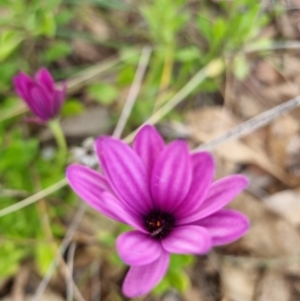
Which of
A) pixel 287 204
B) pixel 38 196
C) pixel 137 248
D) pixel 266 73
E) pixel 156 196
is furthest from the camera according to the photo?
pixel 266 73

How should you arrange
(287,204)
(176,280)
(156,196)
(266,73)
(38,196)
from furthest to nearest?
(266,73)
(287,204)
(38,196)
(176,280)
(156,196)

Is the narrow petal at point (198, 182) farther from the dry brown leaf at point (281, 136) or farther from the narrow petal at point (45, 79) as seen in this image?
the dry brown leaf at point (281, 136)

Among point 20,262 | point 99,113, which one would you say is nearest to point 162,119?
point 99,113

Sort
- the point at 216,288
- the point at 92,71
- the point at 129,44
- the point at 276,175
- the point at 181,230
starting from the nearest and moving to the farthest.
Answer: the point at 181,230
the point at 216,288
the point at 276,175
the point at 92,71
the point at 129,44

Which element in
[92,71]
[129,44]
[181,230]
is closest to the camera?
[181,230]

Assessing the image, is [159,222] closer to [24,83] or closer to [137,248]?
[137,248]

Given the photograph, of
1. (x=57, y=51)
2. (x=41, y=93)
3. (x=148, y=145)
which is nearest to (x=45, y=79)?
(x=41, y=93)

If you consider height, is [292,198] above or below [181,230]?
below

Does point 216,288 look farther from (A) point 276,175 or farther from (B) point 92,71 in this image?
(B) point 92,71
